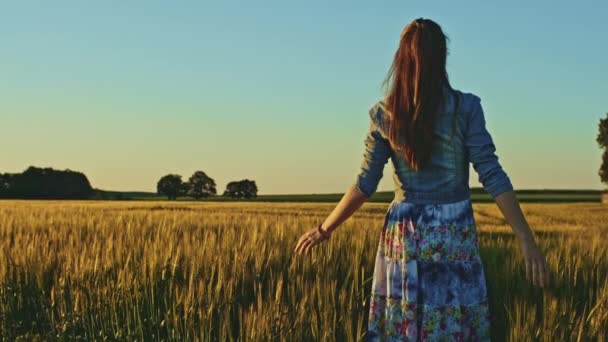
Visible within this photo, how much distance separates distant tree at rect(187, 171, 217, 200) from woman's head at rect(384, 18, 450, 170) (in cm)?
5930

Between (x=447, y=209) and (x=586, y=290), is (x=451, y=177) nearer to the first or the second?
(x=447, y=209)

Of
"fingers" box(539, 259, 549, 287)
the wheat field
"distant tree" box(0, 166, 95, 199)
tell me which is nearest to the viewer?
"fingers" box(539, 259, 549, 287)

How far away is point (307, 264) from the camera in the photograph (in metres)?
4.44

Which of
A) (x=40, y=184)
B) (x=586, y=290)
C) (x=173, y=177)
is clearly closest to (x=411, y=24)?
(x=586, y=290)

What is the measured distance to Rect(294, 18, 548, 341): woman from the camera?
108 inches

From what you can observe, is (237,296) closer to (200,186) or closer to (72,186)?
(72,186)

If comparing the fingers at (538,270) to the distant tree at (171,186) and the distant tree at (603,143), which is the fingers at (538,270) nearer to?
the distant tree at (603,143)

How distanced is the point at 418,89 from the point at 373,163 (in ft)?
1.23

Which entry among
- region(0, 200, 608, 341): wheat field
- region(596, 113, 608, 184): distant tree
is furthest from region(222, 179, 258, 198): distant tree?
region(0, 200, 608, 341): wheat field

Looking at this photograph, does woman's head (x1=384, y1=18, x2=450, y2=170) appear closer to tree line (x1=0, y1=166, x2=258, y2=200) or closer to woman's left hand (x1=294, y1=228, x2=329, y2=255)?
woman's left hand (x1=294, y1=228, x2=329, y2=255)

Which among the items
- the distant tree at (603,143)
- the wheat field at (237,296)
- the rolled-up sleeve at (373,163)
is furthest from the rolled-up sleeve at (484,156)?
the distant tree at (603,143)

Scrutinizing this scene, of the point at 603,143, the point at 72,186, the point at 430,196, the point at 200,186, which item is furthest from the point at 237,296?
the point at 200,186

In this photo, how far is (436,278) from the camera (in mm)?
2822

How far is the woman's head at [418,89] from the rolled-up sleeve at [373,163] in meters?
0.10
